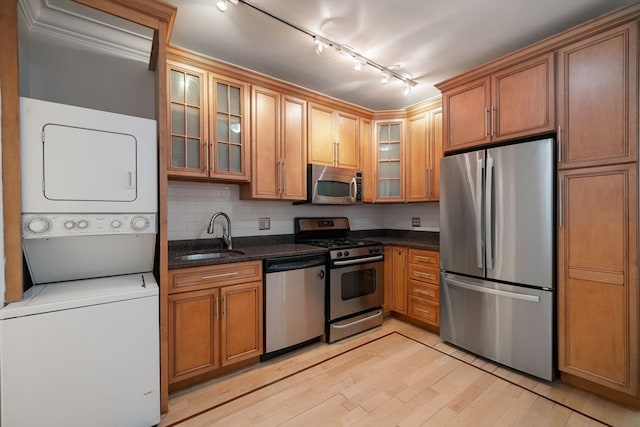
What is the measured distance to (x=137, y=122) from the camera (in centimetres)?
165

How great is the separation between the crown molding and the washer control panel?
54.5 inches

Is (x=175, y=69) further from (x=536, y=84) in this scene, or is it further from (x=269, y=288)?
(x=536, y=84)

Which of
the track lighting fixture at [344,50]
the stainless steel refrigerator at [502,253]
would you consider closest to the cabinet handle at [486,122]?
the stainless steel refrigerator at [502,253]

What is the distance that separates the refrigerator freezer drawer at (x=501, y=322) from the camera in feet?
6.64

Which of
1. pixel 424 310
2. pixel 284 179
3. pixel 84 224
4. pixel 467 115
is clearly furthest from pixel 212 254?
pixel 467 115

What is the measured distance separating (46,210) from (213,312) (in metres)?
1.16

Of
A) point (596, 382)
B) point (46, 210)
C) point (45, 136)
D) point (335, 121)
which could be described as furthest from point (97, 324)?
point (596, 382)

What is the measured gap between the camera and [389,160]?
347cm

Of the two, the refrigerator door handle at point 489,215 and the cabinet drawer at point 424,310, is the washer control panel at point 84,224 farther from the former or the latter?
the cabinet drawer at point 424,310

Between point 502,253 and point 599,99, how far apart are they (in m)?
Answer: 1.21

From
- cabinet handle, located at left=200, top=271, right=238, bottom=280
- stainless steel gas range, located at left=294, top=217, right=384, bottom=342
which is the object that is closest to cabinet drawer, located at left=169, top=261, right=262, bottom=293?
cabinet handle, located at left=200, top=271, right=238, bottom=280

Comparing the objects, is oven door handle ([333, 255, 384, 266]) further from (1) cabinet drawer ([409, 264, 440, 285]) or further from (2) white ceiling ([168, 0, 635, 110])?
(2) white ceiling ([168, 0, 635, 110])

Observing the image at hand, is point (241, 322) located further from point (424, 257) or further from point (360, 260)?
point (424, 257)

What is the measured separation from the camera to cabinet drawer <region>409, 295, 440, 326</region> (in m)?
2.82
